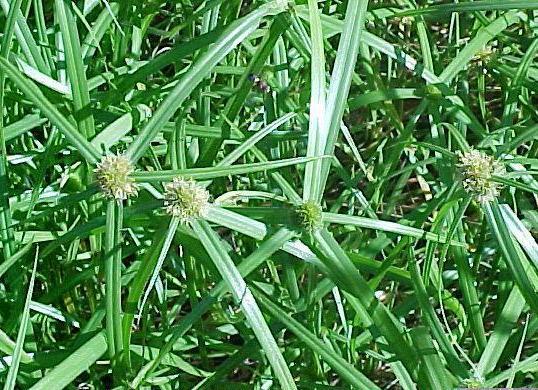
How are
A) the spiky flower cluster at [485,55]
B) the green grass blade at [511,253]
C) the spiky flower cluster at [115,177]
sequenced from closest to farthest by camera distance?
the spiky flower cluster at [115,177] → the green grass blade at [511,253] → the spiky flower cluster at [485,55]

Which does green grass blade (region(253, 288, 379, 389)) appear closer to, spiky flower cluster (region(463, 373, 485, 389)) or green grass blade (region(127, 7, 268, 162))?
spiky flower cluster (region(463, 373, 485, 389))

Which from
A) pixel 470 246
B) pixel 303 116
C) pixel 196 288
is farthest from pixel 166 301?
pixel 470 246

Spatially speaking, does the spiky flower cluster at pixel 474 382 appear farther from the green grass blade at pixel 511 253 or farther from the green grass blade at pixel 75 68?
the green grass blade at pixel 75 68

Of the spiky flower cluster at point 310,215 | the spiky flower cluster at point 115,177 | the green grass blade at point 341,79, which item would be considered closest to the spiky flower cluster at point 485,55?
the green grass blade at point 341,79

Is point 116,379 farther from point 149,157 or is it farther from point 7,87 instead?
point 7,87

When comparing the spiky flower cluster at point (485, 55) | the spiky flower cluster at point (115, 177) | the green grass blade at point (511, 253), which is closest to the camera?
the spiky flower cluster at point (115, 177)

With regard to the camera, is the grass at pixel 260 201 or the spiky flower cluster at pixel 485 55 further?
the spiky flower cluster at pixel 485 55

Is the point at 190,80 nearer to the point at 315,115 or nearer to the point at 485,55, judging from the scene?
the point at 315,115
